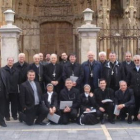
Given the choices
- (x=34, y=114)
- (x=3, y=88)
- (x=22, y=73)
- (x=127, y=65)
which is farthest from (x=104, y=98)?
(x=3, y=88)

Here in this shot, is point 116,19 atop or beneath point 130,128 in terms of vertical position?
atop

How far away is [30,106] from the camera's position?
9.44 m

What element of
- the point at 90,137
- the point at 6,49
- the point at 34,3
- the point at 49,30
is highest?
the point at 34,3

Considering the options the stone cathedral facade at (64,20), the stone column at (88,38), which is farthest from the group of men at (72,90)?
the stone cathedral facade at (64,20)

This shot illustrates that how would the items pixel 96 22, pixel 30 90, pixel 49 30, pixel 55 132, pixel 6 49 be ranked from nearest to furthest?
1. pixel 55 132
2. pixel 30 90
3. pixel 6 49
4. pixel 96 22
5. pixel 49 30

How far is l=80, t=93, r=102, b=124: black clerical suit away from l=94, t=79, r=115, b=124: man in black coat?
0.50ft

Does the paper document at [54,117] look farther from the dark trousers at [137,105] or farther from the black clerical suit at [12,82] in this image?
the dark trousers at [137,105]

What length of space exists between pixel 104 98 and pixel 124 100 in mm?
546

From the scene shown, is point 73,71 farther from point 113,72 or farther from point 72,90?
point 113,72

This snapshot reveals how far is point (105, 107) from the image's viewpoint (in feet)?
31.6

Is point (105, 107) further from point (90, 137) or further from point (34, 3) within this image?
point (34, 3)

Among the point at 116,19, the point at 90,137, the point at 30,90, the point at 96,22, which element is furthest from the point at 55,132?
the point at 116,19

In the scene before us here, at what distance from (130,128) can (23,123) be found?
292 cm

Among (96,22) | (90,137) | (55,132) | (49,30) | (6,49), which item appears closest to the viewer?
(90,137)
